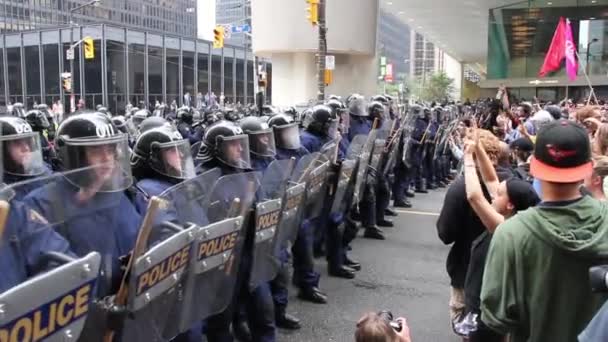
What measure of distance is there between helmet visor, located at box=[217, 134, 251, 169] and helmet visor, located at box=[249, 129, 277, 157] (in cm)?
69

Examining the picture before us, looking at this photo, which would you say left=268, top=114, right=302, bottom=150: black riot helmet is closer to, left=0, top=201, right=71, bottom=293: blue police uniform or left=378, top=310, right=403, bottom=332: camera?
left=378, top=310, right=403, bottom=332: camera

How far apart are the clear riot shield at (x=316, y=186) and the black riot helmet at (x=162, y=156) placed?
1.13 m

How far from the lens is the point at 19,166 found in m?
3.70

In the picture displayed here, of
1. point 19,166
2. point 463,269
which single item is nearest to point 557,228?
point 463,269

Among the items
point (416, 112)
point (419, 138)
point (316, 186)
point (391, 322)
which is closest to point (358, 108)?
point (419, 138)

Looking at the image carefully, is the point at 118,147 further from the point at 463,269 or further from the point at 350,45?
the point at 350,45

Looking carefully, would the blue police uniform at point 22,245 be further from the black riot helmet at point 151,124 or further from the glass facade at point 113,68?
the glass facade at point 113,68

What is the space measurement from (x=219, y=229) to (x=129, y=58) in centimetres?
3756

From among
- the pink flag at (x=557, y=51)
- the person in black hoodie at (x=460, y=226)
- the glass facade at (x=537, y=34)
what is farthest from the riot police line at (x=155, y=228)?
the glass facade at (x=537, y=34)

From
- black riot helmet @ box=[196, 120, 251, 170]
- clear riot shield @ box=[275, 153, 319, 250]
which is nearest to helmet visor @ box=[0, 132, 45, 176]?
black riot helmet @ box=[196, 120, 251, 170]

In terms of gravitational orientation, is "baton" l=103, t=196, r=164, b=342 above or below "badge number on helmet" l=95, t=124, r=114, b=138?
below

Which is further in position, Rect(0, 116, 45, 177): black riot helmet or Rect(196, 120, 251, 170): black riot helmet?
Rect(196, 120, 251, 170): black riot helmet

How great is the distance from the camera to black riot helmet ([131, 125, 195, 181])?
147 inches

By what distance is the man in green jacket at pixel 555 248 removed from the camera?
2178mm
